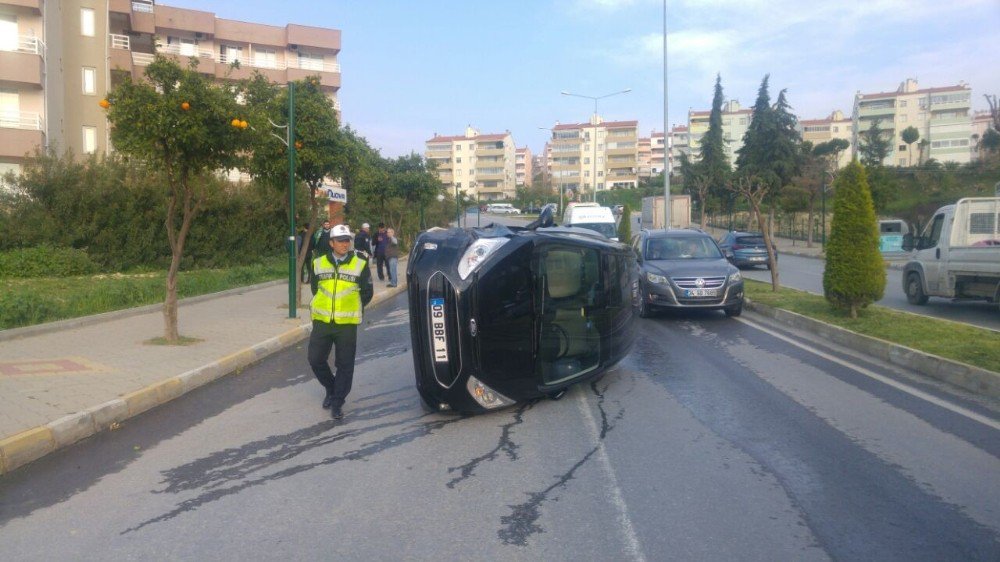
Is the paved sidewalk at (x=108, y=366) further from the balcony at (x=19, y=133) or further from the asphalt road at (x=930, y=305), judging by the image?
the balcony at (x=19, y=133)

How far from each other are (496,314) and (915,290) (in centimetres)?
1331

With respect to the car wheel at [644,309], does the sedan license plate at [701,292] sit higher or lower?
higher

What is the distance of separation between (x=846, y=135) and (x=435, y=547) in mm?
121726

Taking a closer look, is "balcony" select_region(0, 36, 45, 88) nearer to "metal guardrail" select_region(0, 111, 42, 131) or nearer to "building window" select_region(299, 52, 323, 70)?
"metal guardrail" select_region(0, 111, 42, 131)

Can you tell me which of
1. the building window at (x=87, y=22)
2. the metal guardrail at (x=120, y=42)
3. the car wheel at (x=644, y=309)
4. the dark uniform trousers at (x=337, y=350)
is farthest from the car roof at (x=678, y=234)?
the metal guardrail at (x=120, y=42)

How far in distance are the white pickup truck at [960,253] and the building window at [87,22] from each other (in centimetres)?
3367

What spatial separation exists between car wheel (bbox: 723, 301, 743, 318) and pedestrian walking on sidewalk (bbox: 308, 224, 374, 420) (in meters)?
9.07

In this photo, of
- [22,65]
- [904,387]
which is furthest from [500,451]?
[22,65]

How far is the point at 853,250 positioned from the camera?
41.9ft

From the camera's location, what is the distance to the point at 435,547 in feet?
14.5

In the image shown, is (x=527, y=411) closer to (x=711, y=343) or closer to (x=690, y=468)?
(x=690, y=468)

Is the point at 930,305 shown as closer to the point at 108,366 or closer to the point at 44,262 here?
the point at 108,366

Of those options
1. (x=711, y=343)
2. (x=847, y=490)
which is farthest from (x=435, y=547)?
(x=711, y=343)

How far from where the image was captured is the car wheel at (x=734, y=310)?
14.6m
